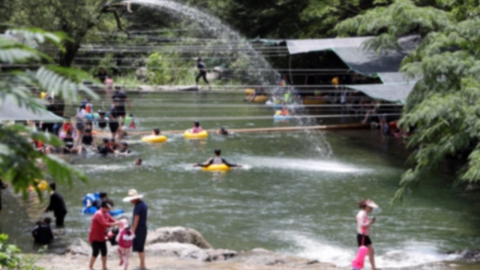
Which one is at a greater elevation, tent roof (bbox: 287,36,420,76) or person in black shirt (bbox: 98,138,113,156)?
tent roof (bbox: 287,36,420,76)

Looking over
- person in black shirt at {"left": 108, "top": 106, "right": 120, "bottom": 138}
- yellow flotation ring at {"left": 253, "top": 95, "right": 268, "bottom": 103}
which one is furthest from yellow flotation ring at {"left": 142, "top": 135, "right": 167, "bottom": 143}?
yellow flotation ring at {"left": 253, "top": 95, "right": 268, "bottom": 103}

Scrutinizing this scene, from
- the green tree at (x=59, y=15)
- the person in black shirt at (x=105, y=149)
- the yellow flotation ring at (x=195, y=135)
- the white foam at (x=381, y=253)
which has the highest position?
the green tree at (x=59, y=15)

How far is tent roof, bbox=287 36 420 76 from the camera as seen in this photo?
88.6 ft

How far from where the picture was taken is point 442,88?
1677 cm

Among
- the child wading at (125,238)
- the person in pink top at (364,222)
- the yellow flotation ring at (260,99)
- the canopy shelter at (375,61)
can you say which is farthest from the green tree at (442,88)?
the yellow flotation ring at (260,99)

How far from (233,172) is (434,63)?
7274 millimetres

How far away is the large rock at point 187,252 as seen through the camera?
12.8 meters

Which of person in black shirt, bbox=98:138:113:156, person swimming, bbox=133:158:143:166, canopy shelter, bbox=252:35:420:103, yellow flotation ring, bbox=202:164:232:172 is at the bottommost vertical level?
yellow flotation ring, bbox=202:164:232:172

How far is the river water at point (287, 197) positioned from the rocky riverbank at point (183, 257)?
96 cm

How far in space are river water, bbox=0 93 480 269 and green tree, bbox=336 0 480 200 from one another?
4.11 feet

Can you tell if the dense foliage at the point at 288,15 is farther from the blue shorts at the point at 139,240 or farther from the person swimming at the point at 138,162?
the blue shorts at the point at 139,240

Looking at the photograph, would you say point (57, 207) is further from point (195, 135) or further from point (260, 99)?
point (260, 99)

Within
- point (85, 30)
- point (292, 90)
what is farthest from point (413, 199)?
point (292, 90)

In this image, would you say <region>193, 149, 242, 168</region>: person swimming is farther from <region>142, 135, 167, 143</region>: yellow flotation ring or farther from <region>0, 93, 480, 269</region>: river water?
<region>142, 135, 167, 143</region>: yellow flotation ring
